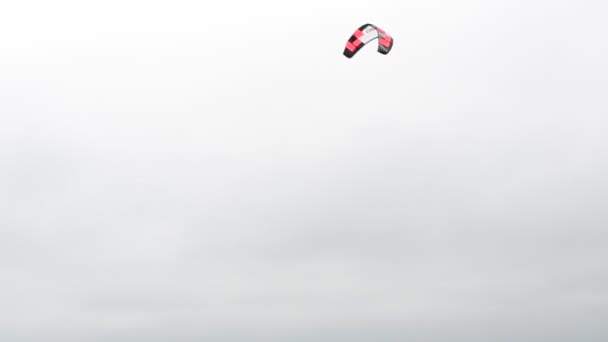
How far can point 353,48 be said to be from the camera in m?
48.2

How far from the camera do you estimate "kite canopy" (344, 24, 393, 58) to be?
4838 cm

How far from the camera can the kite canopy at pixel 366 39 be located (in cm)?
4838

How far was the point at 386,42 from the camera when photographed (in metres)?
50.5

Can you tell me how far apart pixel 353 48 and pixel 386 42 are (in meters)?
4.10

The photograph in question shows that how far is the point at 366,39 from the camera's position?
4953cm
